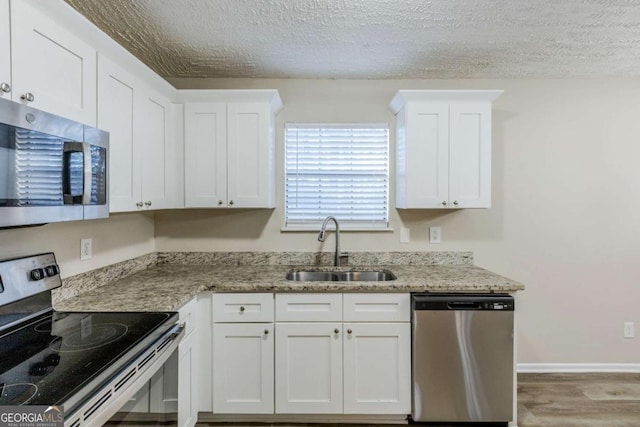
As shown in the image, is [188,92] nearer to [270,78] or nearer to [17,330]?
[270,78]

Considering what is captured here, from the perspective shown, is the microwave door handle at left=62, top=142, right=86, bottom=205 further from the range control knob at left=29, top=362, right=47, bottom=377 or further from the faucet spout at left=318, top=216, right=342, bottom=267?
the faucet spout at left=318, top=216, right=342, bottom=267

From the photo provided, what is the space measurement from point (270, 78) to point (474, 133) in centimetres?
161

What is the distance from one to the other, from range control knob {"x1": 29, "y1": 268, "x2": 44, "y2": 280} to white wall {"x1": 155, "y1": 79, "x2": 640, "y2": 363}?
1.19 m

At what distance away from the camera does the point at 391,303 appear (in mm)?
2127

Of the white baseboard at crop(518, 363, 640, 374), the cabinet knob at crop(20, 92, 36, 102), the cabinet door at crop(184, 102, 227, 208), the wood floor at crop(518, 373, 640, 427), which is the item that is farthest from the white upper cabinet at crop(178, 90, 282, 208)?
the white baseboard at crop(518, 363, 640, 374)

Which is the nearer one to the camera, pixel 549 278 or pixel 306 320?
pixel 306 320

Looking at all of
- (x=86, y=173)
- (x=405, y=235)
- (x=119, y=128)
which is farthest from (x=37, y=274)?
(x=405, y=235)

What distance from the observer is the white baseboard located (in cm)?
277

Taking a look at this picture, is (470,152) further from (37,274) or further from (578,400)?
(37,274)

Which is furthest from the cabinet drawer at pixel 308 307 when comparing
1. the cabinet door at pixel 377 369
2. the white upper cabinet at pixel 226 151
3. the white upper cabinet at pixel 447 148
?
the white upper cabinet at pixel 447 148

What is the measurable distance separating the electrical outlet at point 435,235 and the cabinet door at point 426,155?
0.36m

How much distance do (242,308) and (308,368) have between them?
55 centimetres

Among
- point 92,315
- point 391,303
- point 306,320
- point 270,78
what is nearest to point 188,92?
point 270,78

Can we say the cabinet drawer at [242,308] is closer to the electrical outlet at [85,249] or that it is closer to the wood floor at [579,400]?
the electrical outlet at [85,249]
